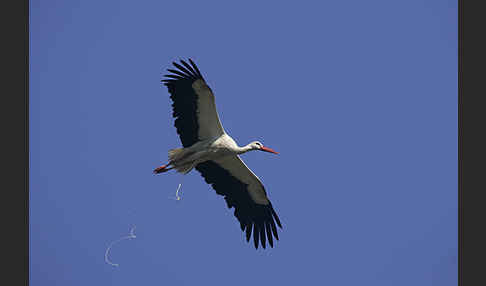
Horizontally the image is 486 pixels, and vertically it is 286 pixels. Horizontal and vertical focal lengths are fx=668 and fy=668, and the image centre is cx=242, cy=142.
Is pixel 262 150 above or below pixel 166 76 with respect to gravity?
below

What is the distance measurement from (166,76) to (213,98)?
81 centimetres

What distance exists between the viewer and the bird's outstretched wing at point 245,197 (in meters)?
11.0

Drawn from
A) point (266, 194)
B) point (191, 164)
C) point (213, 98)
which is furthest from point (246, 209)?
point (213, 98)

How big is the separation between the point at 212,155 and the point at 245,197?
3.48ft

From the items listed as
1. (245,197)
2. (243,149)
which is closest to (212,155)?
(243,149)

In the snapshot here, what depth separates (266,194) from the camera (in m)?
11.1

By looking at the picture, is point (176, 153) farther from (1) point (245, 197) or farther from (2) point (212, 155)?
(1) point (245, 197)

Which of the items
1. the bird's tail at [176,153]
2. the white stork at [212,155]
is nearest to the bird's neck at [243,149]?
the white stork at [212,155]

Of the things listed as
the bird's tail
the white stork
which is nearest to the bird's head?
the white stork

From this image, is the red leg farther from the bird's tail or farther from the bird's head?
the bird's head

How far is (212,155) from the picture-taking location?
417 inches

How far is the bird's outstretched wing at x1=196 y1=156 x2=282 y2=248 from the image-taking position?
1102cm

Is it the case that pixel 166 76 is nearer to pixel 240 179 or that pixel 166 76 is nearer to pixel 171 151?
pixel 171 151

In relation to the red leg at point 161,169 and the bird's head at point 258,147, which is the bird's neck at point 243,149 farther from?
the red leg at point 161,169
